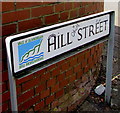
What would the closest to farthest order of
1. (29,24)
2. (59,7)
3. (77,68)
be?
(29,24) < (59,7) < (77,68)

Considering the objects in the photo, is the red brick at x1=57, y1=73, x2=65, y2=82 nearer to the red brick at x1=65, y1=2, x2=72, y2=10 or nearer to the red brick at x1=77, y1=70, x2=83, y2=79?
the red brick at x1=77, y1=70, x2=83, y2=79

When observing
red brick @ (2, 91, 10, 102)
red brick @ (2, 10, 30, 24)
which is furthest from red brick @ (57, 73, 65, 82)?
red brick @ (2, 10, 30, 24)

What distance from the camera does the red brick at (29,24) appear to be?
6.24 feet

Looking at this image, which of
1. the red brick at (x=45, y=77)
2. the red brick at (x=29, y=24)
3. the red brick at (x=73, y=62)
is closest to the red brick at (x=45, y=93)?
the red brick at (x=45, y=77)

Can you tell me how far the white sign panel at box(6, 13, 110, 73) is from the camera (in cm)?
167

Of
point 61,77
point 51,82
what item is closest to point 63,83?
point 61,77

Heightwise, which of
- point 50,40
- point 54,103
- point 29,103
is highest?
point 50,40

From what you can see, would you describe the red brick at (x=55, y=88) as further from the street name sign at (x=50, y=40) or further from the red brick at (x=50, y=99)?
the street name sign at (x=50, y=40)

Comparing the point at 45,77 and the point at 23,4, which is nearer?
the point at 23,4

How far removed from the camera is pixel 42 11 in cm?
206

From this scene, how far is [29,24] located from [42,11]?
0.18 meters

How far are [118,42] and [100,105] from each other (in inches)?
81.2

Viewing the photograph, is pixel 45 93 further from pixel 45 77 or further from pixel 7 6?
pixel 7 6

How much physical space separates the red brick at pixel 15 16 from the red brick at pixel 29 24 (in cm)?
4
